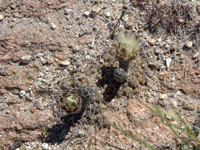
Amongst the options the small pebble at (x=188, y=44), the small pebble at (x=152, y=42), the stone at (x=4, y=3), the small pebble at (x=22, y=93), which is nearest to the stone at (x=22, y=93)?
the small pebble at (x=22, y=93)

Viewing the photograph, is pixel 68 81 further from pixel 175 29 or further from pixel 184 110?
pixel 175 29

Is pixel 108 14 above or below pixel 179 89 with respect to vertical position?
above

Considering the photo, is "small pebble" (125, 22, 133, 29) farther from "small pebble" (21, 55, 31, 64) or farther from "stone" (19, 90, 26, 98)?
"stone" (19, 90, 26, 98)

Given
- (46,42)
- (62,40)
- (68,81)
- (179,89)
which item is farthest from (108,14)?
(179,89)

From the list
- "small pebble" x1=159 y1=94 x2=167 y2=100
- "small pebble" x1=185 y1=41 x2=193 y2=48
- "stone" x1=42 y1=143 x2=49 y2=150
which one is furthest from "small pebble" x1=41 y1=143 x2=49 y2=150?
"small pebble" x1=185 y1=41 x2=193 y2=48

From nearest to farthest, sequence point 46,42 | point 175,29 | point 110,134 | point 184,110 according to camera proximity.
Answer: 1. point 110,134
2. point 184,110
3. point 46,42
4. point 175,29

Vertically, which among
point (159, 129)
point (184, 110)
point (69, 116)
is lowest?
point (69, 116)

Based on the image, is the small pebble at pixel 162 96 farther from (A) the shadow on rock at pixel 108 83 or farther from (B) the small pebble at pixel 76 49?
(B) the small pebble at pixel 76 49
